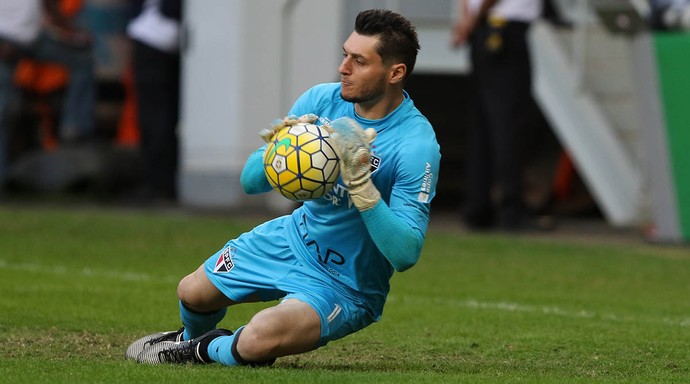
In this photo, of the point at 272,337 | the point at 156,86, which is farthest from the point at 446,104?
the point at 272,337

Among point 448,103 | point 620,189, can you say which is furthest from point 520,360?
point 448,103

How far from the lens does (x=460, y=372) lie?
22.9ft

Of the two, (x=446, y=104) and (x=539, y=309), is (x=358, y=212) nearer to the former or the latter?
(x=539, y=309)

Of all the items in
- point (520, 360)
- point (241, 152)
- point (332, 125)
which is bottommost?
point (241, 152)

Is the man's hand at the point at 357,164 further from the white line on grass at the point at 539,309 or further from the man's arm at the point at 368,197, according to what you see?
the white line on grass at the point at 539,309

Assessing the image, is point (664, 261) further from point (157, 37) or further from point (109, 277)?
point (157, 37)

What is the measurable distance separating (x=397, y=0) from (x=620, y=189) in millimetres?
3344

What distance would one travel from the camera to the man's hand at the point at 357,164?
252 inches

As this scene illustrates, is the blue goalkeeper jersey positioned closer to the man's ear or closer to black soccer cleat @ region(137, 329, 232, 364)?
the man's ear

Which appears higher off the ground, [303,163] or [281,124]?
[281,124]

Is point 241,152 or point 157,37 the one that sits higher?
point 157,37

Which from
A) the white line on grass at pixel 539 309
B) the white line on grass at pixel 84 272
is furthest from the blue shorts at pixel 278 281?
the white line on grass at pixel 84 272

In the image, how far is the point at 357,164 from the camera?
6.38 meters

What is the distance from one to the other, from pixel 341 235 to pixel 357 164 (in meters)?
0.60
